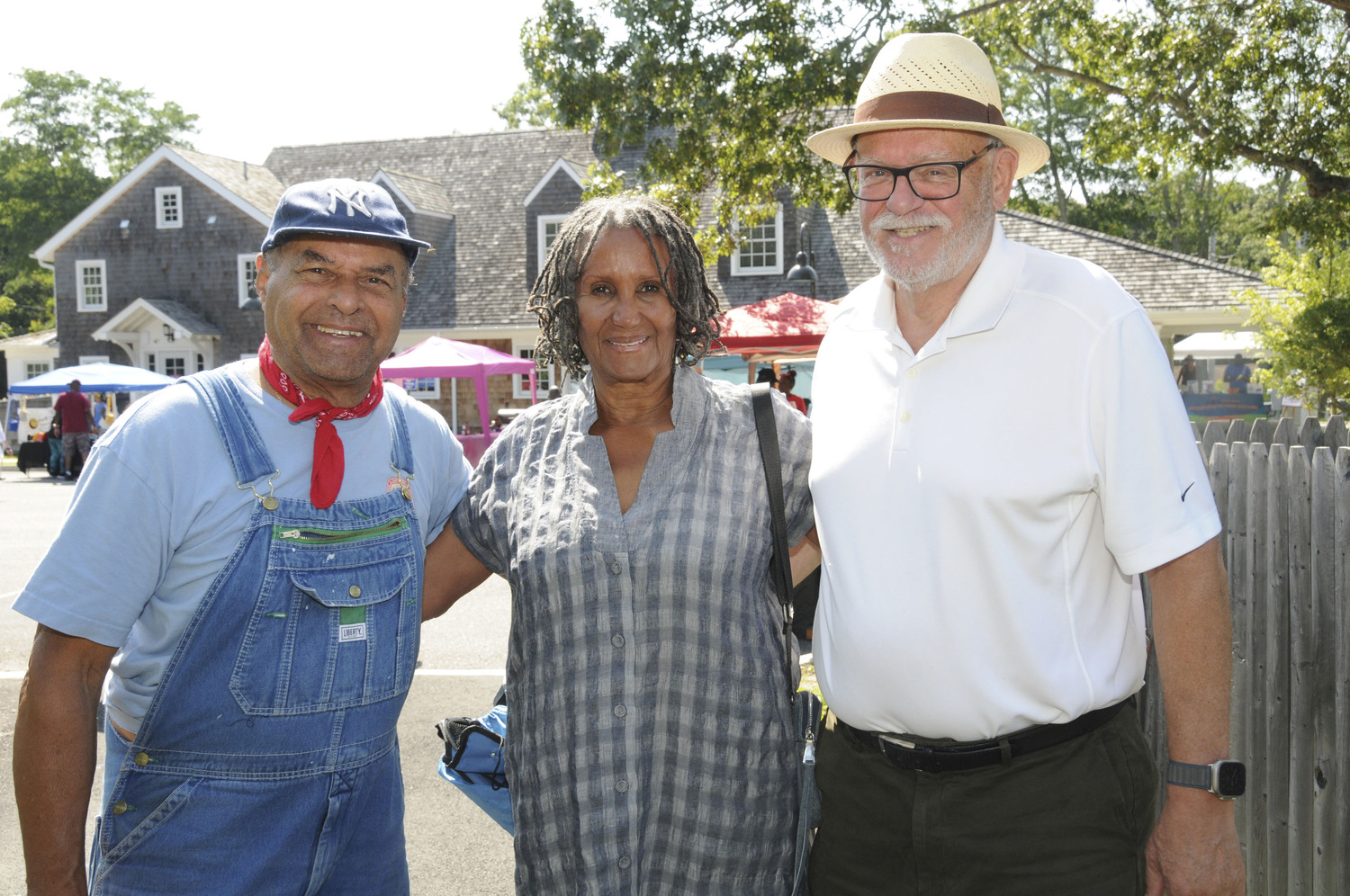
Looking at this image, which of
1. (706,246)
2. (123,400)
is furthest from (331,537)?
(123,400)

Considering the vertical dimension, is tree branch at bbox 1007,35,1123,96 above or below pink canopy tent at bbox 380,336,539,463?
above

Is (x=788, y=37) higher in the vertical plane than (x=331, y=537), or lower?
higher

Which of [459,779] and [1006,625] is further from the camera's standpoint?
[459,779]

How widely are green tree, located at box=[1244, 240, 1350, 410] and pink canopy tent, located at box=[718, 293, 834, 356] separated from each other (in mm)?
8241

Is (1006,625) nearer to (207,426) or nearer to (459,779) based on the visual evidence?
(459,779)

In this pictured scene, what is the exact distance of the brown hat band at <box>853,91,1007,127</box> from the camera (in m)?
2.55

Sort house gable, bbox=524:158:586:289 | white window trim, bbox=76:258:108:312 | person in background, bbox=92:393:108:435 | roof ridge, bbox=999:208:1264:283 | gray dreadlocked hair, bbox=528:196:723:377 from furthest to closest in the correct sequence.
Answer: white window trim, bbox=76:258:108:312
person in background, bbox=92:393:108:435
house gable, bbox=524:158:586:289
roof ridge, bbox=999:208:1264:283
gray dreadlocked hair, bbox=528:196:723:377

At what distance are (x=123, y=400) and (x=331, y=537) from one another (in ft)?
107

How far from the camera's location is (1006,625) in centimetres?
224

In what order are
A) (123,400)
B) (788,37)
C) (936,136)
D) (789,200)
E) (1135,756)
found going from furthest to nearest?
1. (123,400)
2. (789,200)
3. (788,37)
4. (936,136)
5. (1135,756)

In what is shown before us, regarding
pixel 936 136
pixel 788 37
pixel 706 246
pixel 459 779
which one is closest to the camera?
pixel 936 136

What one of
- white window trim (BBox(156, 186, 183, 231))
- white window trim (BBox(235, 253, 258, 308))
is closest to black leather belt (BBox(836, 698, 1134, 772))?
white window trim (BBox(235, 253, 258, 308))

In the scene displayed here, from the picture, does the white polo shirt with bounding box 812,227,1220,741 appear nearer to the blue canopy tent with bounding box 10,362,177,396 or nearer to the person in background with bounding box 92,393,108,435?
the blue canopy tent with bounding box 10,362,177,396

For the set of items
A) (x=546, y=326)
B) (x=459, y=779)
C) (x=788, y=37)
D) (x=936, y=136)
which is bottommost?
(x=459, y=779)
